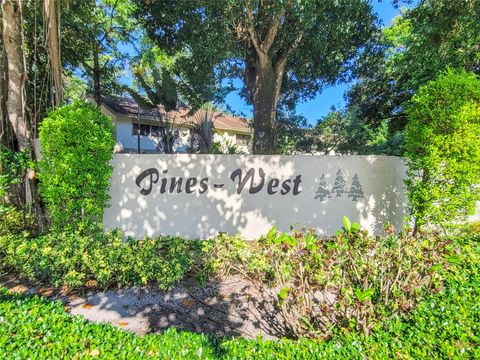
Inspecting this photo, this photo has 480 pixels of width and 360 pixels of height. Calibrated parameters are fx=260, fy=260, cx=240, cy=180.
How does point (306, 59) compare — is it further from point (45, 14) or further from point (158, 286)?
point (158, 286)

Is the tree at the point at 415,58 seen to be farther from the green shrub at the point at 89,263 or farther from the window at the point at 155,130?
the window at the point at 155,130

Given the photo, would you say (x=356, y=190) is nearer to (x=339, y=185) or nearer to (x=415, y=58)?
(x=339, y=185)

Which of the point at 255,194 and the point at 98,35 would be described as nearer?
the point at 255,194

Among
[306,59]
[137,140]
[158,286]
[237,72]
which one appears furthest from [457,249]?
[137,140]

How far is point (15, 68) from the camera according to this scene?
5.27 metres

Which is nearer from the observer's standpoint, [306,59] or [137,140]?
[306,59]

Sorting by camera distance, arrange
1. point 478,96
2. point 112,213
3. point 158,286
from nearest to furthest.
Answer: point 158,286 < point 478,96 < point 112,213

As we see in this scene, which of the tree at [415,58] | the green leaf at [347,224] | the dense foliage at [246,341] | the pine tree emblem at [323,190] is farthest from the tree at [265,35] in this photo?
the dense foliage at [246,341]

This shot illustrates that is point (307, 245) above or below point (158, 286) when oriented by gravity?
above

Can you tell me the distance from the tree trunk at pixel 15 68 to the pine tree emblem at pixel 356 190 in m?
7.15

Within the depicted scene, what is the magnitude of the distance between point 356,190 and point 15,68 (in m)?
7.71

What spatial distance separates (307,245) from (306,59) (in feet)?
32.5

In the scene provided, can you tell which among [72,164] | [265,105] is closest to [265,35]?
[265,105]

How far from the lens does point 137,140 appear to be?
819 inches
